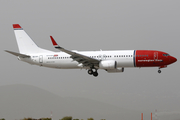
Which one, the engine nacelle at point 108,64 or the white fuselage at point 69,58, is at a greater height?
the white fuselage at point 69,58

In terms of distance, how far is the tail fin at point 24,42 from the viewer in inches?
2188

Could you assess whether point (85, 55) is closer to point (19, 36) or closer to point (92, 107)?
point (19, 36)

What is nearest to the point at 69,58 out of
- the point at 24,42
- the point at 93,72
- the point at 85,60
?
the point at 85,60

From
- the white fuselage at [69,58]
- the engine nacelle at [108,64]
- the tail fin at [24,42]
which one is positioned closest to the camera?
the engine nacelle at [108,64]

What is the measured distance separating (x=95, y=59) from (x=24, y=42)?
15.9m

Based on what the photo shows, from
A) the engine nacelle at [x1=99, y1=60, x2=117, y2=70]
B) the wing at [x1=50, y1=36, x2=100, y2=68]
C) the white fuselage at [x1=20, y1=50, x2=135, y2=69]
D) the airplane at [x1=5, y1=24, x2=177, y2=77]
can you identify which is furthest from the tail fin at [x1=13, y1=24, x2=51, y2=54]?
the engine nacelle at [x1=99, y1=60, x2=117, y2=70]

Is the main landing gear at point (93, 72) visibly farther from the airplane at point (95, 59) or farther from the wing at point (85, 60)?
the wing at point (85, 60)

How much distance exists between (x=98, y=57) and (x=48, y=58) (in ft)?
29.1

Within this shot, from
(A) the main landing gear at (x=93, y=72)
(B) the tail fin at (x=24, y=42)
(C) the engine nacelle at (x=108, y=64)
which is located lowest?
(A) the main landing gear at (x=93, y=72)

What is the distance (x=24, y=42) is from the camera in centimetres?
5684

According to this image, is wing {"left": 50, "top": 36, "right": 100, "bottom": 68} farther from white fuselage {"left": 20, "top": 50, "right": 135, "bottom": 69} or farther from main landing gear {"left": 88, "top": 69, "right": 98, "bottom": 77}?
main landing gear {"left": 88, "top": 69, "right": 98, "bottom": 77}

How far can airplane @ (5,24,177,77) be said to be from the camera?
47500 millimetres

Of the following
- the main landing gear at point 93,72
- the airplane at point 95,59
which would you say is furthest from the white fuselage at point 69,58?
the main landing gear at point 93,72

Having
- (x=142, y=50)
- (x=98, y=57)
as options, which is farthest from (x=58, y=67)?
(x=142, y=50)
